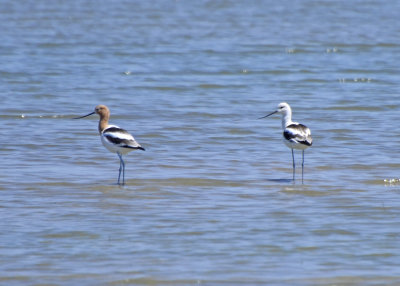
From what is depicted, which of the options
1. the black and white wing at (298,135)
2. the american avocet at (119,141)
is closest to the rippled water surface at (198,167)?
the american avocet at (119,141)

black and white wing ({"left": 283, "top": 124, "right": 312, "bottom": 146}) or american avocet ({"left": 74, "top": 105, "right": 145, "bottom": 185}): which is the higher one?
black and white wing ({"left": 283, "top": 124, "right": 312, "bottom": 146})

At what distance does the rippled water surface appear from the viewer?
9227mm

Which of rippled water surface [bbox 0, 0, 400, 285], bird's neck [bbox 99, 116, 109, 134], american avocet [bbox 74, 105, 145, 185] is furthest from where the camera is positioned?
bird's neck [bbox 99, 116, 109, 134]

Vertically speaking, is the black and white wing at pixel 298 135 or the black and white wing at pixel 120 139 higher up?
the black and white wing at pixel 298 135

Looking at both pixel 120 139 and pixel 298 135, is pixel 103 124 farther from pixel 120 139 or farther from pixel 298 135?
pixel 298 135

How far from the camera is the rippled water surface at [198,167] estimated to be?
9227mm

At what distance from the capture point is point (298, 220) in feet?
35.4

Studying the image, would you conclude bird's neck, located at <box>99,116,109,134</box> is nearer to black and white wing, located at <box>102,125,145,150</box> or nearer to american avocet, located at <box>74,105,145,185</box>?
american avocet, located at <box>74,105,145,185</box>

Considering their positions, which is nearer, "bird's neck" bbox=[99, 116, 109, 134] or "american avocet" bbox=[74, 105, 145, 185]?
"american avocet" bbox=[74, 105, 145, 185]

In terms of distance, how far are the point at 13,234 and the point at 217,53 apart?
21.9 metres

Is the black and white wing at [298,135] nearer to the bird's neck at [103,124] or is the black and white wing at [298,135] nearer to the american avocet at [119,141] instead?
the american avocet at [119,141]

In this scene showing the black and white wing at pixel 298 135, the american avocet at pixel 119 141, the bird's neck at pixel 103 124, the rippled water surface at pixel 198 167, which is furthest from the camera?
the bird's neck at pixel 103 124

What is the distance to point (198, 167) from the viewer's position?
14133 millimetres

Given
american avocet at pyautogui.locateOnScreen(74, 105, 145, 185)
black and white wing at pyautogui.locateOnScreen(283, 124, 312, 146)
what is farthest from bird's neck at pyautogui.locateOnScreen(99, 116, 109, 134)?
black and white wing at pyautogui.locateOnScreen(283, 124, 312, 146)
